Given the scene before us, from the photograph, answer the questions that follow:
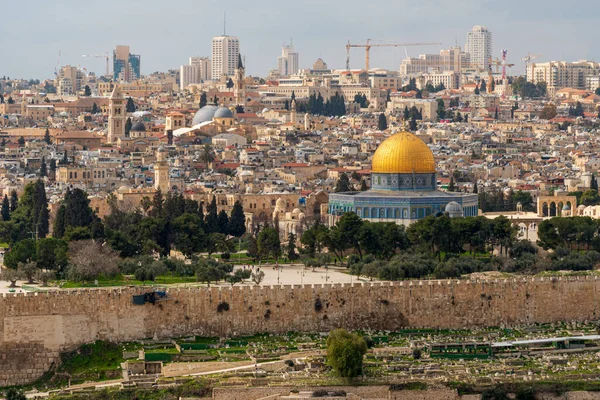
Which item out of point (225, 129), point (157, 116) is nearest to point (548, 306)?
point (225, 129)

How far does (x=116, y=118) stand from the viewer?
12075 centimetres

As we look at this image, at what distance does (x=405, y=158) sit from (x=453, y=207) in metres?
3.44

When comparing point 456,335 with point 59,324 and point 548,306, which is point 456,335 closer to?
point 548,306

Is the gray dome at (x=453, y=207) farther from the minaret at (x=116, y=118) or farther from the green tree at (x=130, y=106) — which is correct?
the green tree at (x=130, y=106)

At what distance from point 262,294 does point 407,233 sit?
15.5m

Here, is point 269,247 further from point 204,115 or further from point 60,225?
point 204,115

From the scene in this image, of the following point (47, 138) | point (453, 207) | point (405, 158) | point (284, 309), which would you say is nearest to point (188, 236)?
point (453, 207)

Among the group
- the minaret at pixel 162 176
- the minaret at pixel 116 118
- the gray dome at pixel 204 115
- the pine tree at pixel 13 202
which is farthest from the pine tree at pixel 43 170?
the gray dome at pixel 204 115

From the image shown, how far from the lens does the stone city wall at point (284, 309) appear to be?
4462cm

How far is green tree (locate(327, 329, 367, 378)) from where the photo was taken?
41.0 meters

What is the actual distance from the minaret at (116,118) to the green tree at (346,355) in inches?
3087

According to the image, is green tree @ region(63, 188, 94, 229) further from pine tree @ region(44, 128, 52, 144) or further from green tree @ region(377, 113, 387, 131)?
green tree @ region(377, 113, 387, 131)

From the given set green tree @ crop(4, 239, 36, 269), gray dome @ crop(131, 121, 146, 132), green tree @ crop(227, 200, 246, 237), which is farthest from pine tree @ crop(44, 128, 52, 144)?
green tree @ crop(4, 239, 36, 269)

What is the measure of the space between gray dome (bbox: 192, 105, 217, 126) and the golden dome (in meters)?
59.8
